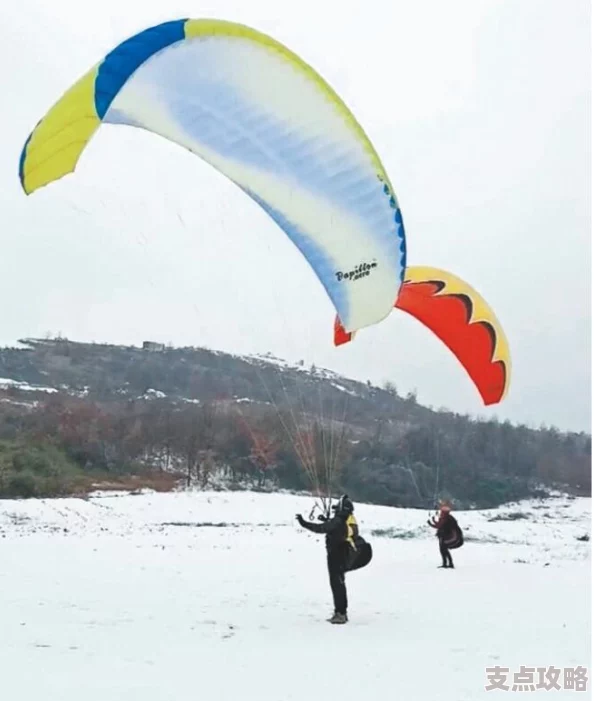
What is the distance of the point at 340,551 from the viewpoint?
302 inches

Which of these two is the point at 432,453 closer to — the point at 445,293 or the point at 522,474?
the point at 522,474

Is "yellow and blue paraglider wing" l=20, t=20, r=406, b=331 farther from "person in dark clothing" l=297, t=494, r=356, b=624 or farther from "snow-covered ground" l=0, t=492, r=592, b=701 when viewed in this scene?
"snow-covered ground" l=0, t=492, r=592, b=701

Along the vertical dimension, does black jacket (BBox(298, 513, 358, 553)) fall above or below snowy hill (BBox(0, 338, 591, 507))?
below

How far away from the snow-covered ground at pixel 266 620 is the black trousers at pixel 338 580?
0.83 ft

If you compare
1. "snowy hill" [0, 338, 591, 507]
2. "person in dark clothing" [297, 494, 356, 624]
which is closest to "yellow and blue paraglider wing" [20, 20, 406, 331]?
"person in dark clothing" [297, 494, 356, 624]

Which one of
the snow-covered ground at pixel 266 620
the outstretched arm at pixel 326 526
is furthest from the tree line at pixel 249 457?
the outstretched arm at pixel 326 526

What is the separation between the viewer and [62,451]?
44781 millimetres

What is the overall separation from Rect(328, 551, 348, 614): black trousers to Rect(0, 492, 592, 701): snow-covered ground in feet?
0.83

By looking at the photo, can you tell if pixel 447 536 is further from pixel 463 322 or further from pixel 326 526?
pixel 326 526

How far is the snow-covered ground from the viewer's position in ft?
17.9

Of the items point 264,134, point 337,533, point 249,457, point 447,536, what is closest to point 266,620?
point 337,533

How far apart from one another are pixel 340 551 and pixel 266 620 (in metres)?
0.99

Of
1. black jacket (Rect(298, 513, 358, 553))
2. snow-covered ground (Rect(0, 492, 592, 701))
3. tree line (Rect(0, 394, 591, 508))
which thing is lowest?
snow-covered ground (Rect(0, 492, 592, 701))

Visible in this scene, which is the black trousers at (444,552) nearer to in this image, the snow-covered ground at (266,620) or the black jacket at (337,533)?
the snow-covered ground at (266,620)
